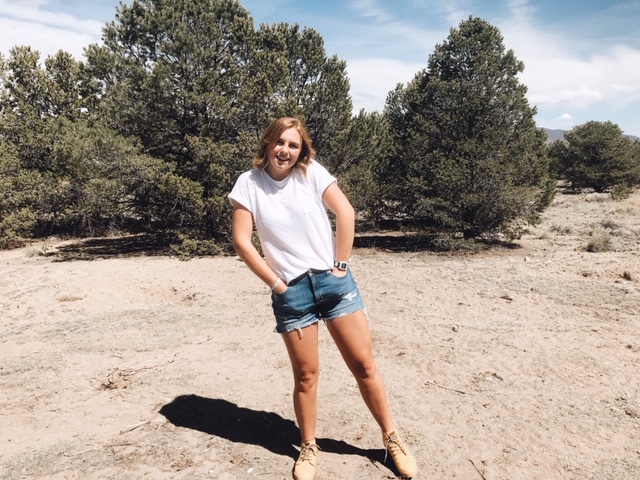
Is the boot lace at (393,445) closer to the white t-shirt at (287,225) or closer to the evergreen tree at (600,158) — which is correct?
the white t-shirt at (287,225)

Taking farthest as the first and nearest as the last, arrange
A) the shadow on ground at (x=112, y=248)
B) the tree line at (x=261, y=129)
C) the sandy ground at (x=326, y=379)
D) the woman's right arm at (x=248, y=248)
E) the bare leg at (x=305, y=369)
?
the shadow on ground at (x=112, y=248), the tree line at (x=261, y=129), the sandy ground at (x=326, y=379), the bare leg at (x=305, y=369), the woman's right arm at (x=248, y=248)

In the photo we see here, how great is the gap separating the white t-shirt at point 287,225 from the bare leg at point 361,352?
34 centimetres

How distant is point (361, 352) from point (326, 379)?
5.58 feet

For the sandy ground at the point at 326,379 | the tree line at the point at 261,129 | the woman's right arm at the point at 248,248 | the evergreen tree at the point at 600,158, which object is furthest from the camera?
the evergreen tree at the point at 600,158

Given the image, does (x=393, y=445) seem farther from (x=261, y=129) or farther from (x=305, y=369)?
(x=261, y=129)

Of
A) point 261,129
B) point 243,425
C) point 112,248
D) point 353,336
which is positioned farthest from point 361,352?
point 112,248

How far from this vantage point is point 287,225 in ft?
7.78

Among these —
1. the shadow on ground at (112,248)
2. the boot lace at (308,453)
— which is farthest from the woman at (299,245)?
the shadow on ground at (112,248)

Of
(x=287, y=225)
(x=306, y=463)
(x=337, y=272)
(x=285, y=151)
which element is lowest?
(x=306, y=463)

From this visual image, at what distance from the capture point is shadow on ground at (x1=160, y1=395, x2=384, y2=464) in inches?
119

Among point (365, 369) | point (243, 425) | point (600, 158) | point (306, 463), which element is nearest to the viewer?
point (365, 369)

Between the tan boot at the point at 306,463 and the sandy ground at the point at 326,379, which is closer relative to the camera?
the tan boot at the point at 306,463

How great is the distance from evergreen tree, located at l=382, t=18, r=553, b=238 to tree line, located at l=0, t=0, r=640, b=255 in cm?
3

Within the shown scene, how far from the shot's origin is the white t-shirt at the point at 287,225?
2371mm
